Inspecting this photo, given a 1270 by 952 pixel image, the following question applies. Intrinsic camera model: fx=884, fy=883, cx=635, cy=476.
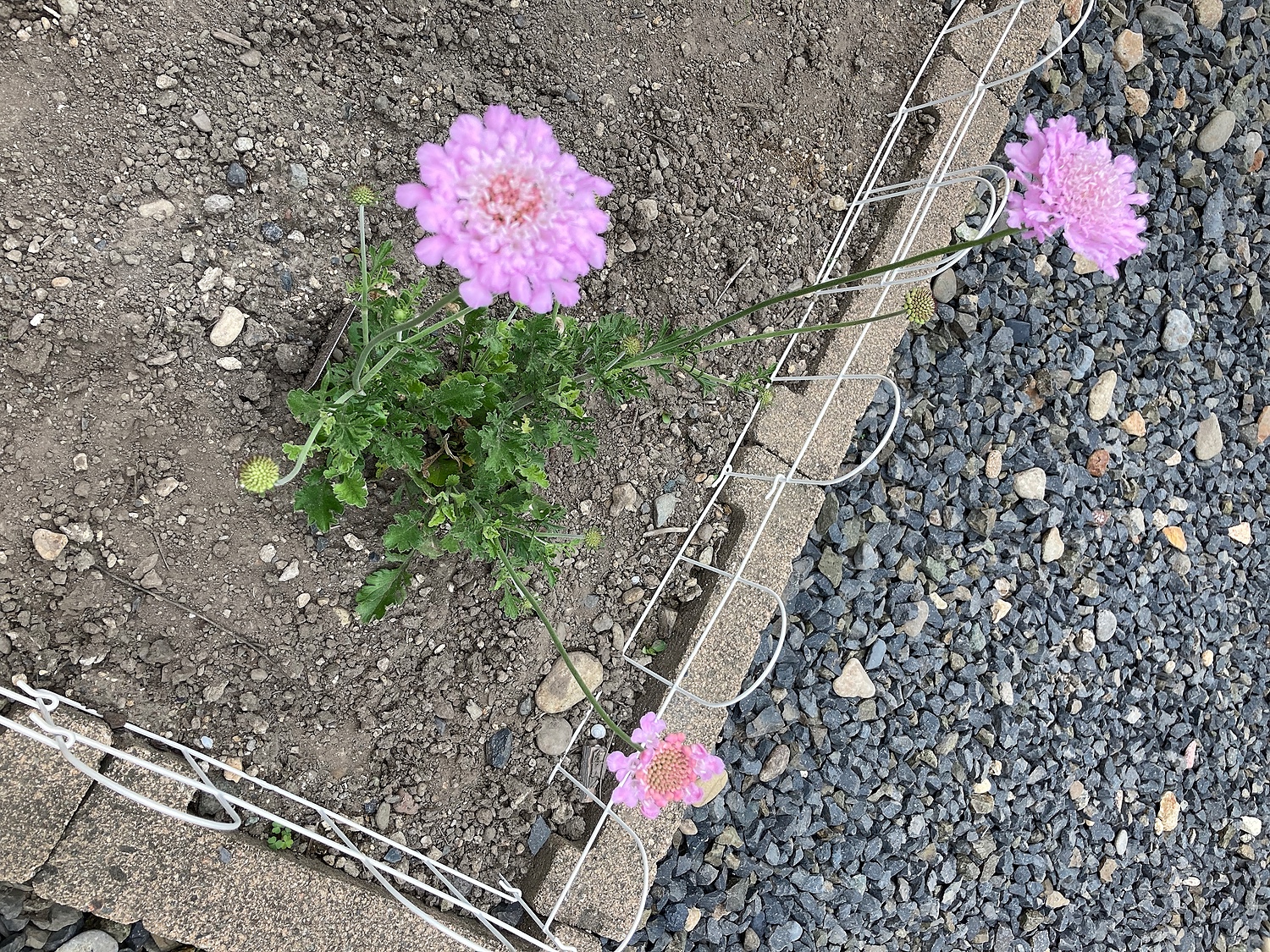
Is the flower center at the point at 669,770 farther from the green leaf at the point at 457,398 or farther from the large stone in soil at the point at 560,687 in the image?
the green leaf at the point at 457,398

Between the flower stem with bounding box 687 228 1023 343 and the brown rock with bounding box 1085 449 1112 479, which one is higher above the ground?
the brown rock with bounding box 1085 449 1112 479

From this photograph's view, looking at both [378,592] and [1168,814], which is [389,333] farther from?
[1168,814]

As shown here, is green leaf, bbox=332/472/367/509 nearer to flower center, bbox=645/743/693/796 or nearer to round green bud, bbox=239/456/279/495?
round green bud, bbox=239/456/279/495

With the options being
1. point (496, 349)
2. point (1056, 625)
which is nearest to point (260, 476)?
point (496, 349)

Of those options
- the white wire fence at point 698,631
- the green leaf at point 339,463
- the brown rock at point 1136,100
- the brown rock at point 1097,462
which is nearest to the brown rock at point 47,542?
the white wire fence at point 698,631

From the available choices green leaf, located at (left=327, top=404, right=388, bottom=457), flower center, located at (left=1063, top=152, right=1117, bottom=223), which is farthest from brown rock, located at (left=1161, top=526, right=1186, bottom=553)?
green leaf, located at (left=327, top=404, right=388, bottom=457)

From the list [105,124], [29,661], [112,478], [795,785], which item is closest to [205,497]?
[112,478]
